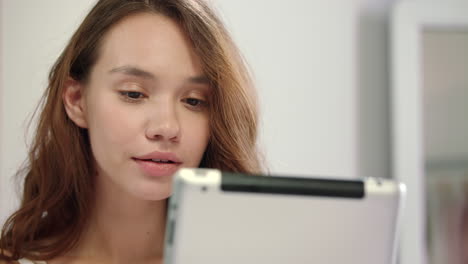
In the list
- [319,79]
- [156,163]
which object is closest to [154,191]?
[156,163]

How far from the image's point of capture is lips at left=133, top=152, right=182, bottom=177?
683 millimetres

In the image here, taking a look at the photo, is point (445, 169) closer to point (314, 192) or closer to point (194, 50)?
point (194, 50)

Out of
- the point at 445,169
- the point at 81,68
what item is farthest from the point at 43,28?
the point at 445,169

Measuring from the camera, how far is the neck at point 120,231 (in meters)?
0.83

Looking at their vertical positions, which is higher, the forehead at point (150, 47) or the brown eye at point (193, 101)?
the forehead at point (150, 47)

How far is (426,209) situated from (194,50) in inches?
24.3

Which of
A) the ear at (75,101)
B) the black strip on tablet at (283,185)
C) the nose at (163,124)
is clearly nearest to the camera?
the black strip on tablet at (283,185)

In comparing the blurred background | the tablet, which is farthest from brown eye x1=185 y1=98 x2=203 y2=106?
the blurred background

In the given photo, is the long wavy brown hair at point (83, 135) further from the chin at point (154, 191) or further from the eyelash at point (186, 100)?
the chin at point (154, 191)

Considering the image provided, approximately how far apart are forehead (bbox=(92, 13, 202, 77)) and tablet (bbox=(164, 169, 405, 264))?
0.28 m

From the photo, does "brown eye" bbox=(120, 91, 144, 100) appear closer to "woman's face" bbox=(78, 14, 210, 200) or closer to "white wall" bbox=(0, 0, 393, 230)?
"woman's face" bbox=(78, 14, 210, 200)

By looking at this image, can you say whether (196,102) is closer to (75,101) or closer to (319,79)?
(75,101)

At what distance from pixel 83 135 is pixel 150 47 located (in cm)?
21

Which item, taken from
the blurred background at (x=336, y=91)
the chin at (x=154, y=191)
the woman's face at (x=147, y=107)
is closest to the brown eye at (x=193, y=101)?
the woman's face at (x=147, y=107)
